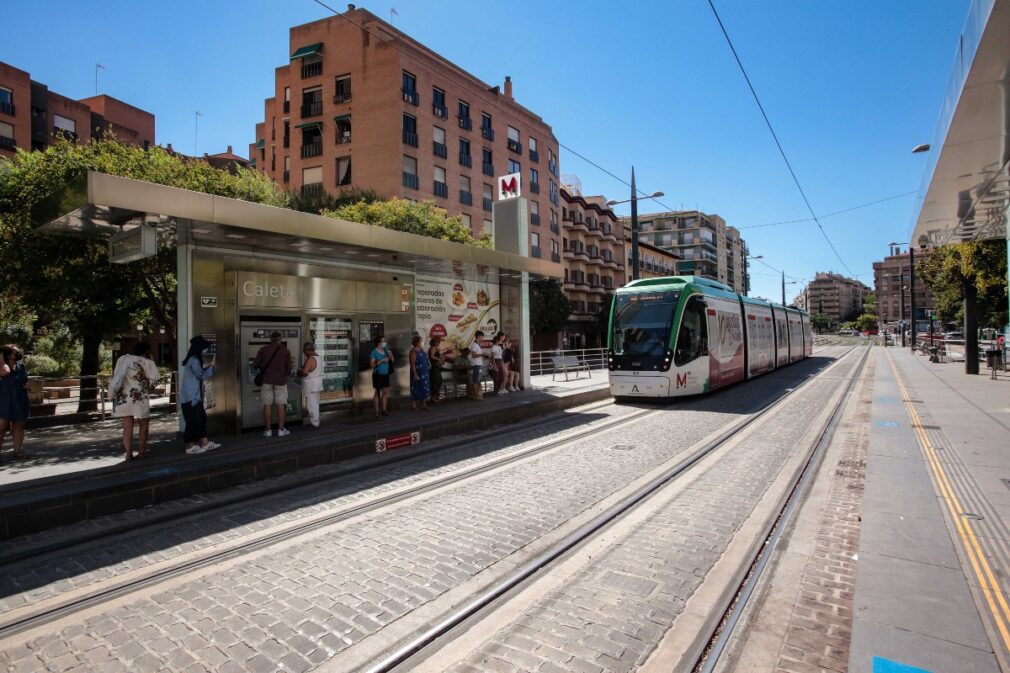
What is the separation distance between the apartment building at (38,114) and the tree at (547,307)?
94.4 ft

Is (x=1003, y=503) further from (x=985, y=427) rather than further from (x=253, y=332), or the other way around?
(x=253, y=332)

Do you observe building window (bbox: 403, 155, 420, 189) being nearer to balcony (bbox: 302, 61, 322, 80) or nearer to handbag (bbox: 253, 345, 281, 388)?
balcony (bbox: 302, 61, 322, 80)

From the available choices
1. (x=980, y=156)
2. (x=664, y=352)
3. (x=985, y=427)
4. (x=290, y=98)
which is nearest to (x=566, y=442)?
(x=664, y=352)

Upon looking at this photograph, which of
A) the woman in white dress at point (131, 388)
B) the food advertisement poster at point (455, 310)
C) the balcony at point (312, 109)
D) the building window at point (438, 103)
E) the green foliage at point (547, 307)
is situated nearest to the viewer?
the woman in white dress at point (131, 388)

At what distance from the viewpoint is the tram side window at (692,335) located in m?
13.5

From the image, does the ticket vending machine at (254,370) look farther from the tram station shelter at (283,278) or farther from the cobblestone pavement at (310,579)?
the cobblestone pavement at (310,579)

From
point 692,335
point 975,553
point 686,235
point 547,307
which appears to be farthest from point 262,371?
point 686,235

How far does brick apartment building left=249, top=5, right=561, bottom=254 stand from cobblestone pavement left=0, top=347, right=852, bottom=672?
29.9 m

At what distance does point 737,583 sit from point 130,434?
23.9 ft

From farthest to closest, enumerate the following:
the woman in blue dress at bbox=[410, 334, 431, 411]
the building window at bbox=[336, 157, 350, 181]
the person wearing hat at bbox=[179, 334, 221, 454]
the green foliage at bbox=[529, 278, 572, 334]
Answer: the green foliage at bbox=[529, 278, 572, 334]
the building window at bbox=[336, 157, 350, 181]
the woman in blue dress at bbox=[410, 334, 431, 411]
the person wearing hat at bbox=[179, 334, 221, 454]

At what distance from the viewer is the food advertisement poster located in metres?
12.9

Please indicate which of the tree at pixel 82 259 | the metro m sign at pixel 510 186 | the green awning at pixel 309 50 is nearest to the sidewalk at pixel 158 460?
the tree at pixel 82 259

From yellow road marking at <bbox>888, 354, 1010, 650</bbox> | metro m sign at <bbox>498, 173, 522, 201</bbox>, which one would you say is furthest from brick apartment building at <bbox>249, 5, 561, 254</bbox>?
yellow road marking at <bbox>888, 354, 1010, 650</bbox>

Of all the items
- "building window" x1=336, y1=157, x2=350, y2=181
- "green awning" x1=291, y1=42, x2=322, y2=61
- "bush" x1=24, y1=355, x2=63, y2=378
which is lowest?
"bush" x1=24, y1=355, x2=63, y2=378
